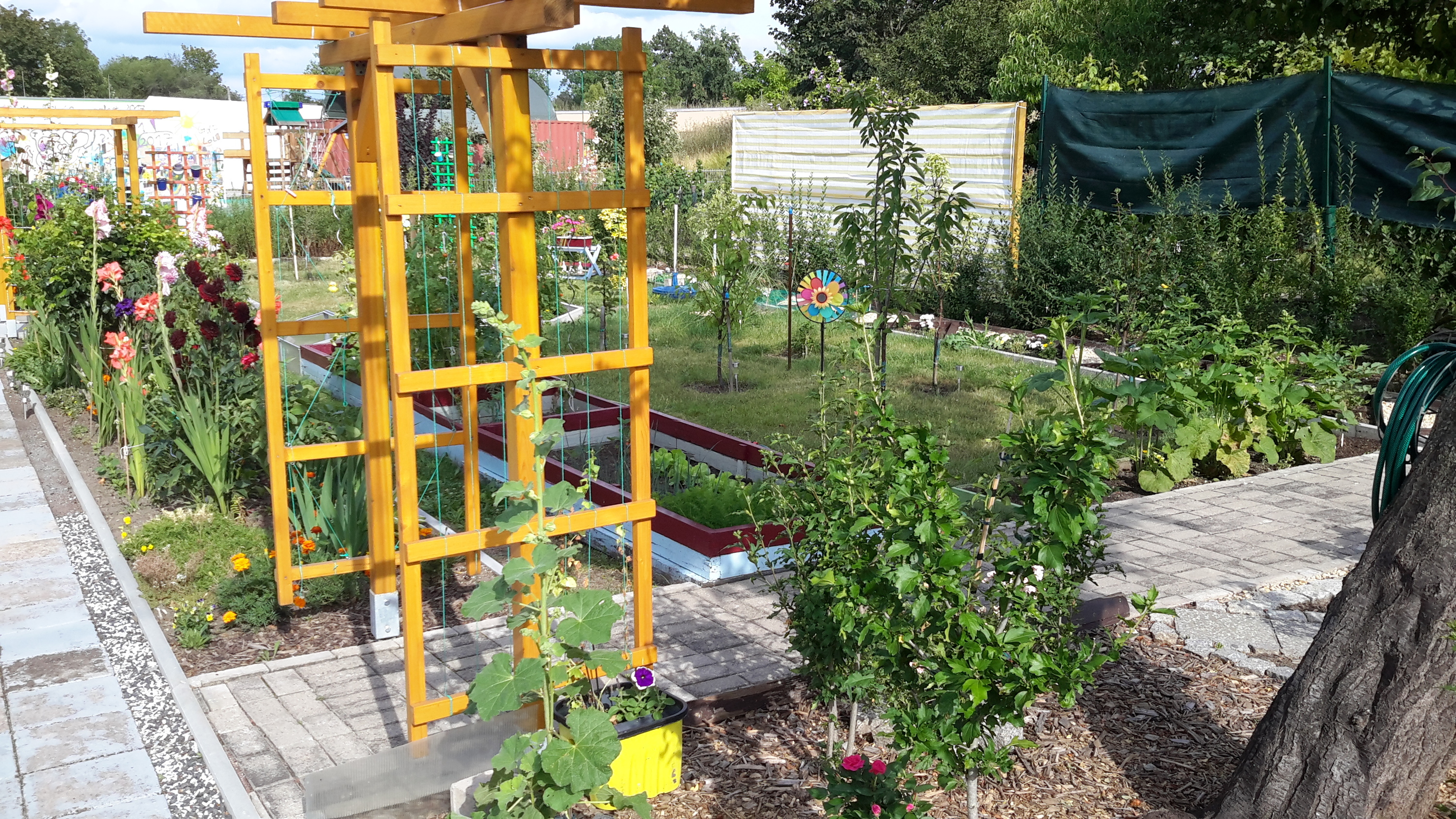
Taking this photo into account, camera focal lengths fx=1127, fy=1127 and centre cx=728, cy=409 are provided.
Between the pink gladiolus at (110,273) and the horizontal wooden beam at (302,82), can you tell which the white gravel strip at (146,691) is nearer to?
the pink gladiolus at (110,273)

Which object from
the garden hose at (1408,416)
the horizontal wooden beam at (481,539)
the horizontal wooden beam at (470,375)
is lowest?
the horizontal wooden beam at (481,539)

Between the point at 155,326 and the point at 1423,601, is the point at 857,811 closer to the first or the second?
the point at 1423,601

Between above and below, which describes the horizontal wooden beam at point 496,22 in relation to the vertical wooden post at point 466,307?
above

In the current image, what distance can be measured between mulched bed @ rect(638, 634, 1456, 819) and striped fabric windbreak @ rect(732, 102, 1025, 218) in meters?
6.44

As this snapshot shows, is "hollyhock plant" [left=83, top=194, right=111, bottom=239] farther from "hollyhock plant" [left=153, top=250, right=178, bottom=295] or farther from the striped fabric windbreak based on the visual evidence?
the striped fabric windbreak

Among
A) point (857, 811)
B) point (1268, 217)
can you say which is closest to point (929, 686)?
point (857, 811)

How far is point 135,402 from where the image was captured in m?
5.88

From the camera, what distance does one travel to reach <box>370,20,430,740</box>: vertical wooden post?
2.87 meters

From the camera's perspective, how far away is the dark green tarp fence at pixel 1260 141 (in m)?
8.10

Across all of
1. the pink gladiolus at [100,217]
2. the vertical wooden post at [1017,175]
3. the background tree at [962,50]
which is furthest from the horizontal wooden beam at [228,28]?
the background tree at [962,50]

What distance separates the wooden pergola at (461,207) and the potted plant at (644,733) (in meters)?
0.28

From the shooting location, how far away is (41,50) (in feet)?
177

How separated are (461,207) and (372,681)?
1784 millimetres

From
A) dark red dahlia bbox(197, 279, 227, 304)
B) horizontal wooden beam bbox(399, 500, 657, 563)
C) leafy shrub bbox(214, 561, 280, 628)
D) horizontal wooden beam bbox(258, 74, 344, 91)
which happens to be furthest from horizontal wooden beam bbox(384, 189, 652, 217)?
dark red dahlia bbox(197, 279, 227, 304)
